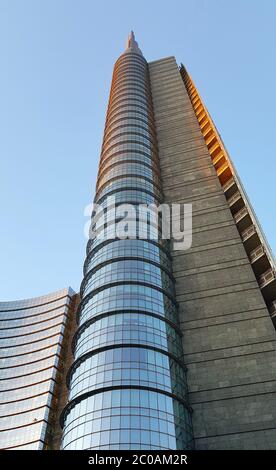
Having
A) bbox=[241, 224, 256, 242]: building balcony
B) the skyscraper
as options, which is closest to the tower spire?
the skyscraper

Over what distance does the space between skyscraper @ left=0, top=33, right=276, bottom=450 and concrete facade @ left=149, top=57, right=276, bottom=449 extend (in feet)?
0.36

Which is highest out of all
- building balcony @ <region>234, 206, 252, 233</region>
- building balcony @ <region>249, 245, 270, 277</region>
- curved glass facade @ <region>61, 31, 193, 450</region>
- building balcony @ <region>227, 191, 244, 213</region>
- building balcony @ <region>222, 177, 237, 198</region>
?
building balcony @ <region>222, 177, 237, 198</region>

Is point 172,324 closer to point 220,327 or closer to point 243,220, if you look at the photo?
point 220,327

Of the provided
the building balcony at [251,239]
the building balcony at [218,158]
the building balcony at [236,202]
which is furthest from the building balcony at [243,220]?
the building balcony at [218,158]

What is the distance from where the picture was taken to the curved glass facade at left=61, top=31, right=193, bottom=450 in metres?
35.4

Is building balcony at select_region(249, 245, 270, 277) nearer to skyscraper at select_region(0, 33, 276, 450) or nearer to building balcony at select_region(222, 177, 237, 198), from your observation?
skyscraper at select_region(0, 33, 276, 450)

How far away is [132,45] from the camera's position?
416 ft

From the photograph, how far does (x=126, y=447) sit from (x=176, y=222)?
34966 millimetres

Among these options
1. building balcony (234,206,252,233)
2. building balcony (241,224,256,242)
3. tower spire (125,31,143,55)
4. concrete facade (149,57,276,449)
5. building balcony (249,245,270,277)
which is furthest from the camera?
tower spire (125,31,143,55)

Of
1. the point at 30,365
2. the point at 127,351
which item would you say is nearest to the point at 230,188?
the point at 127,351

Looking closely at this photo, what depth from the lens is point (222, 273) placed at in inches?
2085

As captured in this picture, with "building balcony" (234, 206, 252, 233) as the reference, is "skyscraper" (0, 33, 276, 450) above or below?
below

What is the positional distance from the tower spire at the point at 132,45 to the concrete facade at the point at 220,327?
197 ft
